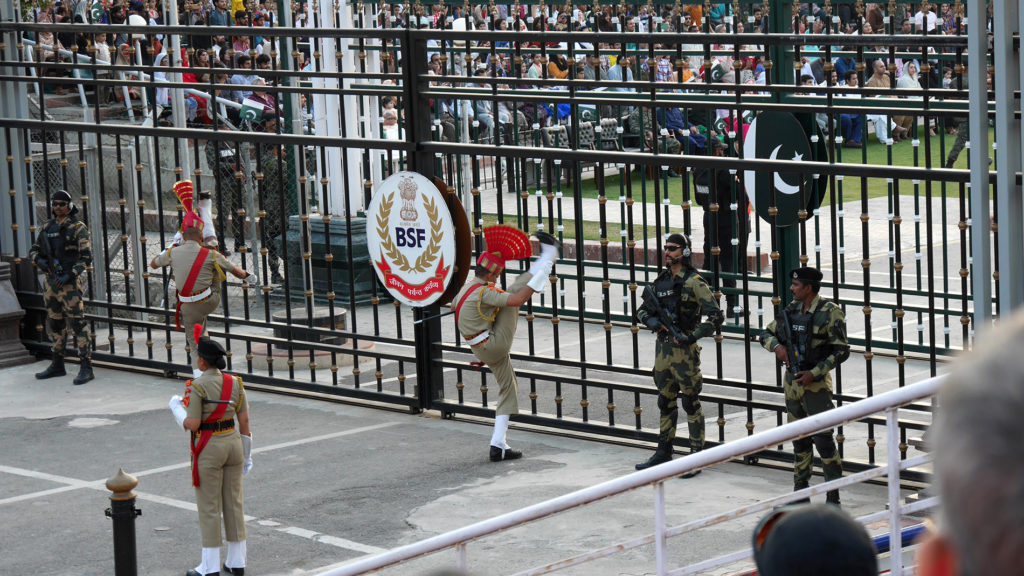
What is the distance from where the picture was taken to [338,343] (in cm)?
1341

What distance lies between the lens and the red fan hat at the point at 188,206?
12031mm

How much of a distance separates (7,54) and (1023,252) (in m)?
10.2

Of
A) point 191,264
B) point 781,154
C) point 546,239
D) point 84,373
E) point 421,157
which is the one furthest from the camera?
point 84,373

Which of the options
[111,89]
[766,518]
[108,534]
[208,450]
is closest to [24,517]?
[108,534]

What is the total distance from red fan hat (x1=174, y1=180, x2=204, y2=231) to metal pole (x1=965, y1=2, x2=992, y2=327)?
267 inches

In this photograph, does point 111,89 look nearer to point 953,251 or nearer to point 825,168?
point 953,251

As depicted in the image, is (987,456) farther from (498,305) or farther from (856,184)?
(856,184)

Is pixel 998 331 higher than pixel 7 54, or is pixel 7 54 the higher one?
pixel 7 54

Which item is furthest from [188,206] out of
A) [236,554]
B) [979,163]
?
[979,163]

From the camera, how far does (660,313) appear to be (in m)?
9.45

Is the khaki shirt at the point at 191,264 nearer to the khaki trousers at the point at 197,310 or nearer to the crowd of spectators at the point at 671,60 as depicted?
the khaki trousers at the point at 197,310

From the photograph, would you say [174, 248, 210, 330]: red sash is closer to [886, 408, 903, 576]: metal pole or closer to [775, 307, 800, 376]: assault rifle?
[775, 307, 800, 376]: assault rifle

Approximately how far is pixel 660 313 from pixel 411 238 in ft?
8.64

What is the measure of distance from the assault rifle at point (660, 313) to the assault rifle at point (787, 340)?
0.80m
